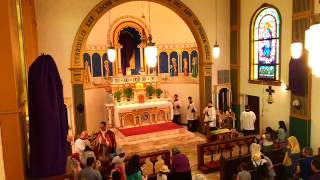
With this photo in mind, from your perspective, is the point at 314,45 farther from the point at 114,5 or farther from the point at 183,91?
the point at 183,91

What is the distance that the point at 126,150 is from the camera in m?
10.9

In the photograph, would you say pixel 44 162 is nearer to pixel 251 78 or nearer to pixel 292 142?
pixel 292 142

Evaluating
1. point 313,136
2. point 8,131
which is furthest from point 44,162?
Result: point 313,136

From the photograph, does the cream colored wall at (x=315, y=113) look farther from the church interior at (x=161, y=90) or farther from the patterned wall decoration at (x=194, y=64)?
the patterned wall decoration at (x=194, y=64)

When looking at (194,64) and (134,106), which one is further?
(194,64)

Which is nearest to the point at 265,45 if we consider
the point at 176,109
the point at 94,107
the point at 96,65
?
the point at 176,109

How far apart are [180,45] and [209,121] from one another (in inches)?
198

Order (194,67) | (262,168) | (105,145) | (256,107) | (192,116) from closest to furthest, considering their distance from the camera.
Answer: (262,168) < (105,145) < (256,107) < (192,116) < (194,67)

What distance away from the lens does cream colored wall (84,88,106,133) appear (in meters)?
13.6

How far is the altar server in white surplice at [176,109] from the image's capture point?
14695mm

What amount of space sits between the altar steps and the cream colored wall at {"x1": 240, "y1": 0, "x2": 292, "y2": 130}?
2.66m

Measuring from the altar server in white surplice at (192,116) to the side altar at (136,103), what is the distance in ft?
3.62

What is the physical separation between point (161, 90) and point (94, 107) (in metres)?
3.27

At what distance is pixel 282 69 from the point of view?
1051 centimetres
